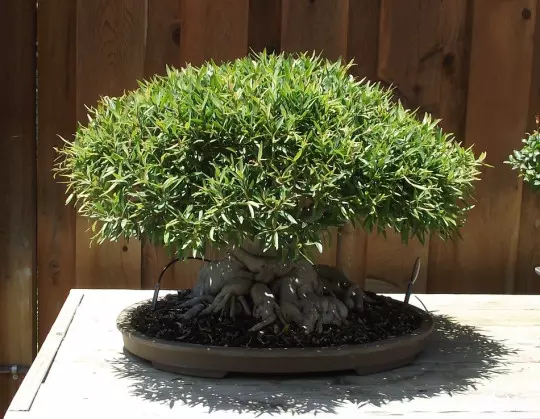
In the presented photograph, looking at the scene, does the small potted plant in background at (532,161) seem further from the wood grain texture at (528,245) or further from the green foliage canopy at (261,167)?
the wood grain texture at (528,245)

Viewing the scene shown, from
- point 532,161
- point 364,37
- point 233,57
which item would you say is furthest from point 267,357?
point 364,37

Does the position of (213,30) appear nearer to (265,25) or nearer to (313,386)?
(265,25)

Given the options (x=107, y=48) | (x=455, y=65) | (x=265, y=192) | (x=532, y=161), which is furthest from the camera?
(x=455, y=65)

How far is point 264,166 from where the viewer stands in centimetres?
112

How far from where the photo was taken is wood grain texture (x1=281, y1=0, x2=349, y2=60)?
76.1 inches

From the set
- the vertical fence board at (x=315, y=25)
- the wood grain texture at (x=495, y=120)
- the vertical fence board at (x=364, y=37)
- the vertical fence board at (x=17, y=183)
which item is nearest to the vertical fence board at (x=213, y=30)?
the vertical fence board at (x=315, y=25)

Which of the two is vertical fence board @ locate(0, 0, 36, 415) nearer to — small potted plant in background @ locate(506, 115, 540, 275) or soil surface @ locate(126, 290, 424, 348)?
A: soil surface @ locate(126, 290, 424, 348)

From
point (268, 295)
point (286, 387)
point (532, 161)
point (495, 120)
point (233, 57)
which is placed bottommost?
point (286, 387)

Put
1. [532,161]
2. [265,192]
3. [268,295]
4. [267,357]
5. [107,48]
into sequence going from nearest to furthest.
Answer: [265,192], [267,357], [268,295], [532,161], [107,48]

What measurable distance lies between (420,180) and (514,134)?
3.14 ft

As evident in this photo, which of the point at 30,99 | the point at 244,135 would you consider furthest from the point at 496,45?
the point at 30,99

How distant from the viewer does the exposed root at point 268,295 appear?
51.2 inches

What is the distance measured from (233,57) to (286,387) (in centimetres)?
101

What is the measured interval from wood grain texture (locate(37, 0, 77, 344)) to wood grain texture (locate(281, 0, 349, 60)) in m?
0.56
